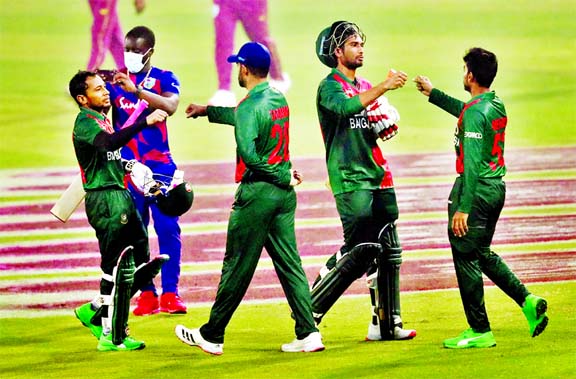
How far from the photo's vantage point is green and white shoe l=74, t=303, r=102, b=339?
10.9 meters

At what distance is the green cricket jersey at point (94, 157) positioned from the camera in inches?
414

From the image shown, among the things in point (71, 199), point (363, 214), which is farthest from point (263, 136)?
point (71, 199)

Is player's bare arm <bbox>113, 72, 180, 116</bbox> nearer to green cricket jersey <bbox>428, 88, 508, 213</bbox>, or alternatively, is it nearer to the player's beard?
the player's beard

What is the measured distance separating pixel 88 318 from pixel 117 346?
344 millimetres

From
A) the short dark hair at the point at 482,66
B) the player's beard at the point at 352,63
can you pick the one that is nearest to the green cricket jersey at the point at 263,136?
the player's beard at the point at 352,63

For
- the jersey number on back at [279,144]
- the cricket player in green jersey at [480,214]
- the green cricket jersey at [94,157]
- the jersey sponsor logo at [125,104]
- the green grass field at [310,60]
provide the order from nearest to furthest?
1. the jersey number on back at [279,144]
2. the cricket player in green jersey at [480,214]
3. the green cricket jersey at [94,157]
4. the jersey sponsor logo at [125,104]
5. the green grass field at [310,60]

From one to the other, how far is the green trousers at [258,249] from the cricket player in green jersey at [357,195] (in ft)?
1.11

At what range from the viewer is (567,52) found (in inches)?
757

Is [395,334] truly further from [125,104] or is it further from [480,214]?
[125,104]

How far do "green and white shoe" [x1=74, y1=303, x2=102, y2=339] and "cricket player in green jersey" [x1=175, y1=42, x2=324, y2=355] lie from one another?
743 mm

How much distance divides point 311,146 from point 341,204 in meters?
7.23

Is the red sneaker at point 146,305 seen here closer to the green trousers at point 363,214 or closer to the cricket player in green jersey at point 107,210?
the cricket player in green jersey at point 107,210

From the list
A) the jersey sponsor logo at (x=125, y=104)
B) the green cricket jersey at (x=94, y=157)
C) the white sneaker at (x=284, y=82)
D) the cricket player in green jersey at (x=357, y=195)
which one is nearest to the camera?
the green cricket jersey at (x=94, y=157)

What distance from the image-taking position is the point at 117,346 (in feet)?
35.0
